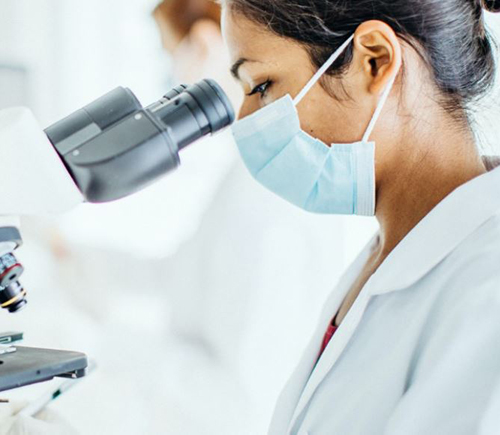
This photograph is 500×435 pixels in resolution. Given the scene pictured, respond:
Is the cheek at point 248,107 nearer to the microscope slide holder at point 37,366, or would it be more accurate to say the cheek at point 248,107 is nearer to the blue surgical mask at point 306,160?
the blue surgical mask at point 306,160

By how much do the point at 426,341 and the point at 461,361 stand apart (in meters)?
0.07

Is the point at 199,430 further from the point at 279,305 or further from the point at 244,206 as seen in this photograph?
the point at 244,206

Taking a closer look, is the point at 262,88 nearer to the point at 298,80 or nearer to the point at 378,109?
the point at 298,80

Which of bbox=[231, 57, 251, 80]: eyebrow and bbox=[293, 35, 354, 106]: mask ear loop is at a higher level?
bbox=[231, 57, 251, 80]: eyebrow

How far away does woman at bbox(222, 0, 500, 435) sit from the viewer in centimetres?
75

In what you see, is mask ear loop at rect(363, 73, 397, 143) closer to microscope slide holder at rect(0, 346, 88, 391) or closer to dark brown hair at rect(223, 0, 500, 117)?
dark brown hair at rect(223, 0, 500, 117)

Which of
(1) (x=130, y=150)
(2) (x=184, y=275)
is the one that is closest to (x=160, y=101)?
(1) (x=130, y=150)

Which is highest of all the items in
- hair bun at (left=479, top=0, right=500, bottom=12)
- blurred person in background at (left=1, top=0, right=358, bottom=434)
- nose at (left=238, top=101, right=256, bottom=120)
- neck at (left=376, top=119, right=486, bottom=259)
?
nose at (left=238, top=101, right=256, bottom=120)

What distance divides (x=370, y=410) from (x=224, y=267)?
69 cm

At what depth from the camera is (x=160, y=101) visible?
0.78m

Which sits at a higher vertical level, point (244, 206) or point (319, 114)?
point (319, 114)

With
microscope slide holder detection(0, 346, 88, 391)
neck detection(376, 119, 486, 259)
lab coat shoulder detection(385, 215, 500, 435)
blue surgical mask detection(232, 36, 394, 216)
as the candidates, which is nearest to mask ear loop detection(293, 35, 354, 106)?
blue surgical mask detection(232, 36, 394, 216)

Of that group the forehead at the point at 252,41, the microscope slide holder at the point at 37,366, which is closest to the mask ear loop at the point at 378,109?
the forehead at the point at 252,41

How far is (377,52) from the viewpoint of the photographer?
32.9 inches
